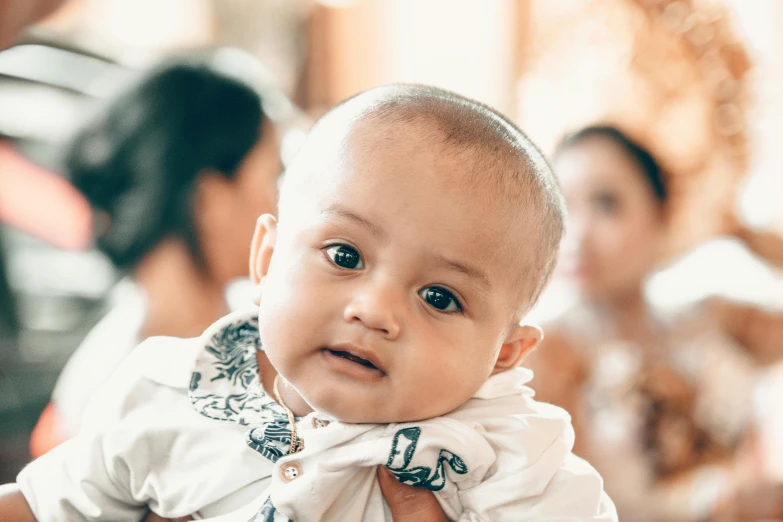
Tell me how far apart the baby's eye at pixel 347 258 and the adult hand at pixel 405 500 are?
0.19 metres

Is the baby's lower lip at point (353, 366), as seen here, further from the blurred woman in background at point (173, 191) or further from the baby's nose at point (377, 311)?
the blurred woman in background at point (173, 191)

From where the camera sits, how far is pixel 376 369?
64cm

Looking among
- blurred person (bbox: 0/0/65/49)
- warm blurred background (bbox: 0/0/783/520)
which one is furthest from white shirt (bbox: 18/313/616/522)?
warm blurred background (bbox: 0/0/783/520)

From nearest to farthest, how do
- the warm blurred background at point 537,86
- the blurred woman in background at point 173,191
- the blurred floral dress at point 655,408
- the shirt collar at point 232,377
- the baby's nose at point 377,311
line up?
the baby's nose at point 377,311 → the shirt collar at point 232,377 → the blurred woman in background at point 173,191 → the warm blurred background at point 537,86 → the blurred floral dress at point 655,408

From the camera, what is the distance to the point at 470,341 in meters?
0.68

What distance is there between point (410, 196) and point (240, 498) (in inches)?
13.2

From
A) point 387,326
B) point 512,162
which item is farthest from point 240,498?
point 512,162

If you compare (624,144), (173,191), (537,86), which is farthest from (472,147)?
(537,86)

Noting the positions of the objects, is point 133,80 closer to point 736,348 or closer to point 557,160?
point 557,160

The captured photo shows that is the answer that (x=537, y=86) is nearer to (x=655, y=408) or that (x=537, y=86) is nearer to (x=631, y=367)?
(x=631, y=367)

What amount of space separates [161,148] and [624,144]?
113cm

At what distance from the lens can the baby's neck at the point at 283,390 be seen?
0.74 m

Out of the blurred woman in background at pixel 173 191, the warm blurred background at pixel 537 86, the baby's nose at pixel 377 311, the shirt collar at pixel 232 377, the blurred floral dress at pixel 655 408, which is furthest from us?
the blurred floral dress at pixel 655 408

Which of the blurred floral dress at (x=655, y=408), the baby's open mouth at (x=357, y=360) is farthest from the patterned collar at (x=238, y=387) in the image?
the blurred floral dress at (x=655, y=408)
